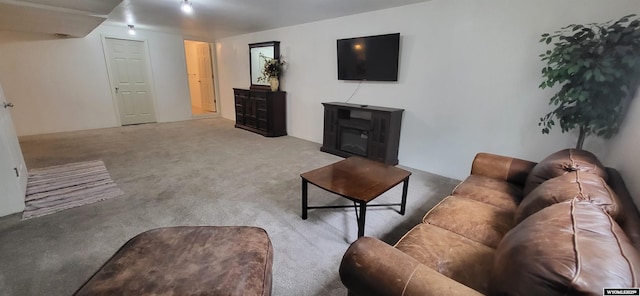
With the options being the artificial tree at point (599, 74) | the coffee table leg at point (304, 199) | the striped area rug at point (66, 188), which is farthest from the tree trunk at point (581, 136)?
the striped area rug at point (66, 188)

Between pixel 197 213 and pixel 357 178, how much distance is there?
1.50m

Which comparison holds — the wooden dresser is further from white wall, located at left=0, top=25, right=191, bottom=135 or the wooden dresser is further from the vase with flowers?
white wall, located at left=0, top=25, right=191, bottom=135

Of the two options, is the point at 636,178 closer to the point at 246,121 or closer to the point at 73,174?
the point at 73,174

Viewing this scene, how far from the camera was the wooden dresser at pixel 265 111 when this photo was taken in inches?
211

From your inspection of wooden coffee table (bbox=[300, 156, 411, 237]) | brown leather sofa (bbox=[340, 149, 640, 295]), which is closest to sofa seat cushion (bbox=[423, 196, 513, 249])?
brown leather sofa (bbox=[340, 149, 640, 295])

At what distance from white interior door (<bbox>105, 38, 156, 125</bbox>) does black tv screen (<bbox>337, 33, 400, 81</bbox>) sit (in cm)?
504

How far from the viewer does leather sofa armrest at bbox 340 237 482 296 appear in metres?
0.86

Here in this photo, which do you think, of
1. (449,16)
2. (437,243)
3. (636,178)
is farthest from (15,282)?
(449,16)

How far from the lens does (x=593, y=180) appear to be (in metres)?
1.29

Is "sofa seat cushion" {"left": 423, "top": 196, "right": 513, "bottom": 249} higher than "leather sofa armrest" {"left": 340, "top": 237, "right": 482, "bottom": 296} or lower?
lower

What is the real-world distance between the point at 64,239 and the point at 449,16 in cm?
429

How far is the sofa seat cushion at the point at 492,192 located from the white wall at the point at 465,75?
1.04 metres

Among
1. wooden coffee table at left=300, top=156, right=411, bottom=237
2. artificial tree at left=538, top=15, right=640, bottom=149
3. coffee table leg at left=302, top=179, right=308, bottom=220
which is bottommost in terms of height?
coffee table leg at left=302, top=179, right=308, bottom=220

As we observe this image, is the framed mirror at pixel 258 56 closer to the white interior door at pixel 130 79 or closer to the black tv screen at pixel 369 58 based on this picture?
the black tv screen at pixel 369 58
